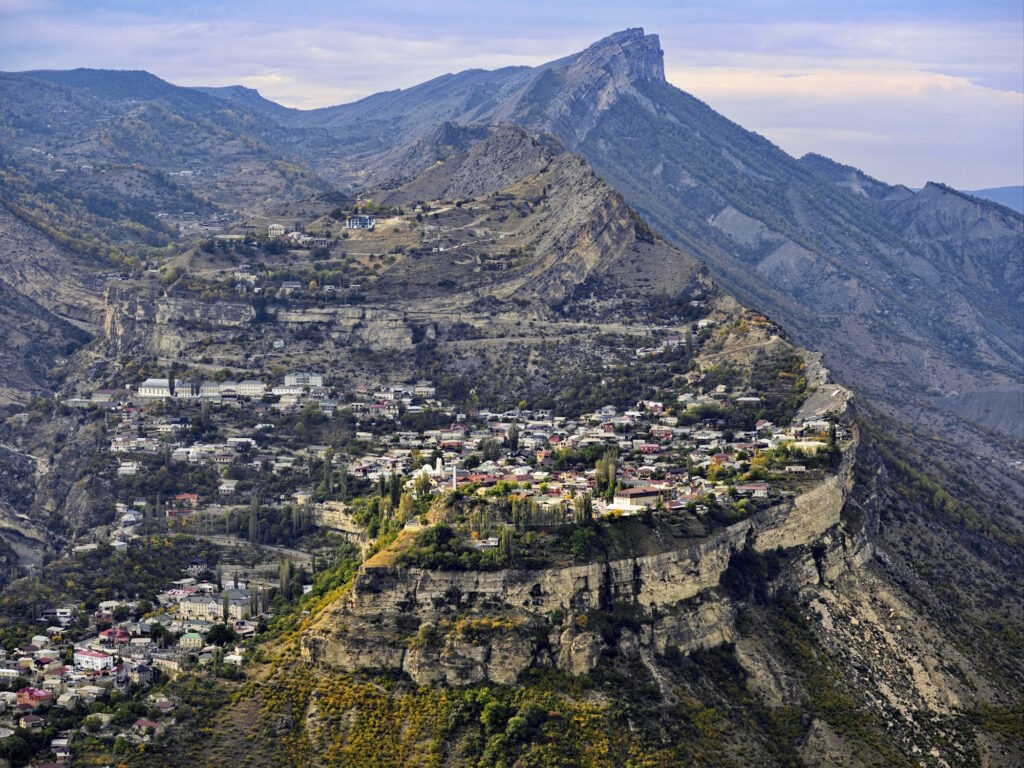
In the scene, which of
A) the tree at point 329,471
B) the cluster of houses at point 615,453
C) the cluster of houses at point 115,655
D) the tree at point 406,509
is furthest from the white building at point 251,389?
the tree at point 406,509

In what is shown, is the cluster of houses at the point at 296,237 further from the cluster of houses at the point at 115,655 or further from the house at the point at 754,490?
the house at the point at 754,490

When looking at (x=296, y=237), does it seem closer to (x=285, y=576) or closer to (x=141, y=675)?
(x=285, y=576)

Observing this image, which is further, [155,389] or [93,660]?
[155,389]

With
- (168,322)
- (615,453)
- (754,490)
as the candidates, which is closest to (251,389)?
(168,322)

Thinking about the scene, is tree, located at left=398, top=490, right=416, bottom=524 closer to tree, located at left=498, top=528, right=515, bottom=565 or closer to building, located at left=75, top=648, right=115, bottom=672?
tree, located at left=498, top=528, right=515, bottom=565

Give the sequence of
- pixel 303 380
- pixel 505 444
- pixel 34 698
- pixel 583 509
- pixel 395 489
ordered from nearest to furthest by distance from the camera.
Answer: pixel 34 698, pixel 583 509, pixel 395 489, pixel 505 444, pixel 303 380

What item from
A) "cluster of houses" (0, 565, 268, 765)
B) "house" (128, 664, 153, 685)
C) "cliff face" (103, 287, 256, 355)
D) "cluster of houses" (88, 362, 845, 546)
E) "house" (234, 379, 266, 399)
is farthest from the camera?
"cliff face" (103, 287, 256, 355)

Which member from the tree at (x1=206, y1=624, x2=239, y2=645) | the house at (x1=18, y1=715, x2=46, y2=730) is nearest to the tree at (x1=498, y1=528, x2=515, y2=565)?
the tree at (x1=206, y1=624, x2=239, y2=645)
